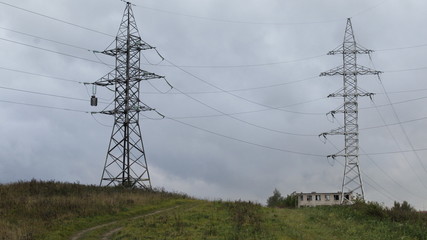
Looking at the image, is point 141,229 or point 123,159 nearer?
point 141,229

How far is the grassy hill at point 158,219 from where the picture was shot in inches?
1039

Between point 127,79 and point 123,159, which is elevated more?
point 127,79

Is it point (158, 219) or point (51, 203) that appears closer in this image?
point (158, 219)

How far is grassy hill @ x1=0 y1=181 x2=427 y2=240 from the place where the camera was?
2639cm

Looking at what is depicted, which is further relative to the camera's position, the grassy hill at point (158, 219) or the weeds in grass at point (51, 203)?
the weeds in grass at point (51, 203)

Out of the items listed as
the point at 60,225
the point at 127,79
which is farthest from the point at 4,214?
the point at 127,79

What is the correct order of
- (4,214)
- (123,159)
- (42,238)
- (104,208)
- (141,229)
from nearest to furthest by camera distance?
(42,238) → (141,229) → (4,214) → (104,208) → (123,159)

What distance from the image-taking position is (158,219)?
30.7 metres

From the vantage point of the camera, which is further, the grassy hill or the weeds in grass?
the weeds in grass

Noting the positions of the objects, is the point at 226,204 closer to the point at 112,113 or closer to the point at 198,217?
the point at 198,217

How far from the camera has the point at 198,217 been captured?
103 ft

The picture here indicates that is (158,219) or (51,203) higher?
(51,203)

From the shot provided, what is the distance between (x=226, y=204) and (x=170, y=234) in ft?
46.1

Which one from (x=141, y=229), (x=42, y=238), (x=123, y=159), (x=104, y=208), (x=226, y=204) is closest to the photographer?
(x=42, y=238)
